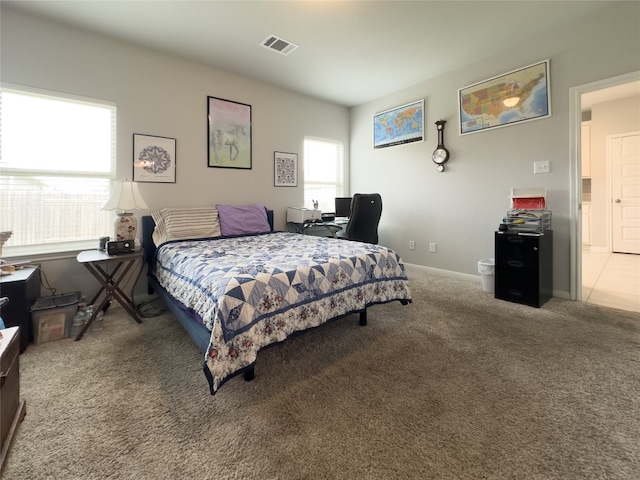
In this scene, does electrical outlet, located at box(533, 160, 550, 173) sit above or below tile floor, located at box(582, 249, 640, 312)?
above

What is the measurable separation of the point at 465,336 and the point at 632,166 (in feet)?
18.1

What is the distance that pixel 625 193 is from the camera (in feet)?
16.6

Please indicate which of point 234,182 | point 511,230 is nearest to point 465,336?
point 511,230

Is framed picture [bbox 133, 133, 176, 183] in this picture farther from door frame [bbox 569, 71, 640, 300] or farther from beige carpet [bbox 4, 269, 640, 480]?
door frame [bbox 569, 71, 640, 300]

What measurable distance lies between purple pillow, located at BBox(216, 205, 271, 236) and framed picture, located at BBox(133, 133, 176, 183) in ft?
2.22

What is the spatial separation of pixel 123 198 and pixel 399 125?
377 centimetres

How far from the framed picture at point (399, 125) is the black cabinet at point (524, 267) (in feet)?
6.50

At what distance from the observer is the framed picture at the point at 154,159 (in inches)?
120

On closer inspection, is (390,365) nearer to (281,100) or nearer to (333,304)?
(333,304)

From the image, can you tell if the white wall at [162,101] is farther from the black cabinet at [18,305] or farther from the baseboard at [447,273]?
the baseboard at [447,273]

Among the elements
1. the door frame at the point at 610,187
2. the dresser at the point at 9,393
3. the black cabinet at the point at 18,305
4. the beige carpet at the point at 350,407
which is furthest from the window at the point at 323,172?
the door frame at the point at 610,187

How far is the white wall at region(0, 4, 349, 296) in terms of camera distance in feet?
8.43

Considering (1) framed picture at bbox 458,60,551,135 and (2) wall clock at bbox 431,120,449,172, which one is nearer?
(1) framed picture at bbox 458,60,551,135

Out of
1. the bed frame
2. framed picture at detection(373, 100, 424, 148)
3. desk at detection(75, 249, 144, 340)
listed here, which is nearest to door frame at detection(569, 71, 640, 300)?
framed picture at detection(373, 100, 424, 148)
